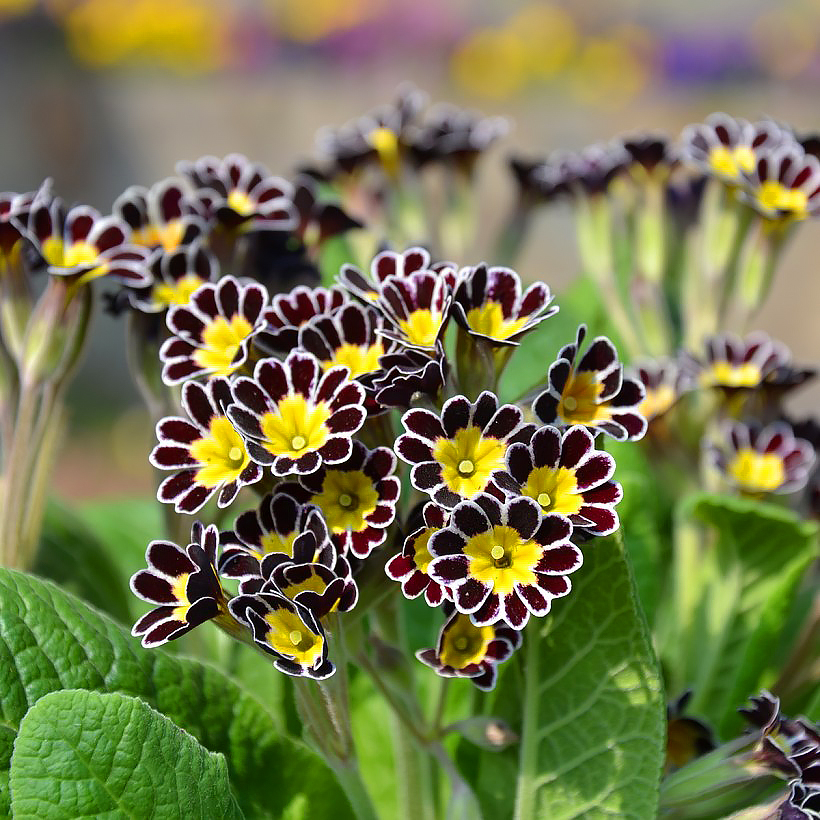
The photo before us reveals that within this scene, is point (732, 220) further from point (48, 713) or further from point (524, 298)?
point (48, 713)

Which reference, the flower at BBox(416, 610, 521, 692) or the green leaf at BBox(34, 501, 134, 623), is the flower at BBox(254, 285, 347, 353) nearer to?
the flower at BBox(416, 610, 521, 692)

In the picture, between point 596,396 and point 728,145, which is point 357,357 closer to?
point 596,396

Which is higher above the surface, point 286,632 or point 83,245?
point 83,245

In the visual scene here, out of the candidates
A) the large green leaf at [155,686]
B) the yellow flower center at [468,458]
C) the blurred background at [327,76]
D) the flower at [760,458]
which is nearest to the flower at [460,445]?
the yellow flower center at [468,458]

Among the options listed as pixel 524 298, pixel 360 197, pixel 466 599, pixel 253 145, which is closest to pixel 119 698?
pixel 466 599

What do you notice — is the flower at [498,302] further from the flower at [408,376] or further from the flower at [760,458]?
the flower at [760,458]

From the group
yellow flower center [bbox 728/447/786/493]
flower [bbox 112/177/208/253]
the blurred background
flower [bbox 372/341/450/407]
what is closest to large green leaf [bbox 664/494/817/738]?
yellow flower center [bbox 728/447/786/493]

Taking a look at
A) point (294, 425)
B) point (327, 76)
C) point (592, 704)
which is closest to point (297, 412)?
point (294, 425)
